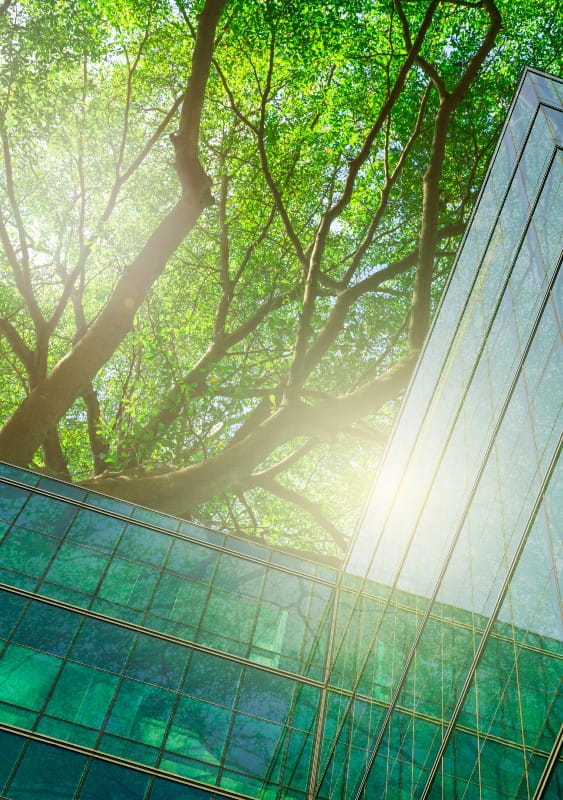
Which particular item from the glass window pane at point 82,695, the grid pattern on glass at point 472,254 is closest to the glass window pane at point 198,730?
the glass window pane at point 82,695

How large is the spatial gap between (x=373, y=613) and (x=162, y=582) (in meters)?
2.86

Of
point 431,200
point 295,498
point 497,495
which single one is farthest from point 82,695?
point 431,200

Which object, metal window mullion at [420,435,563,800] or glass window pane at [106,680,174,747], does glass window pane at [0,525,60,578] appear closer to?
glass window pane at [106,680,174,747]

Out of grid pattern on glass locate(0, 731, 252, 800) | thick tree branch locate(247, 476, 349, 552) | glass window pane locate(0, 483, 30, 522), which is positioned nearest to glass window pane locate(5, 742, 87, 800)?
grid pattern on glass locate(0, 731, 252, 800)

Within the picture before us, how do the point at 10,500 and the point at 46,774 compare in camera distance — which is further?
the point at 10,500

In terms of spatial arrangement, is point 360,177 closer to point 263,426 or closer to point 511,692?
point 263,426

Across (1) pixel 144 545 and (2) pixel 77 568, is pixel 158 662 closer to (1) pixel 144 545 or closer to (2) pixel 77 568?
(2) pixel 77 568

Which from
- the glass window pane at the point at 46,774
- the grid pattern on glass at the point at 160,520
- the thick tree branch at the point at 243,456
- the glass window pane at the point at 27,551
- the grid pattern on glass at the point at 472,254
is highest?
the grid pattern on glass at the point at 472,254

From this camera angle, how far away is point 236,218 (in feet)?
50.8

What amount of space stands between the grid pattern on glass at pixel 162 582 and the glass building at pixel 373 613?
3 centimetres

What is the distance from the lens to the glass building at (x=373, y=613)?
3480 mm

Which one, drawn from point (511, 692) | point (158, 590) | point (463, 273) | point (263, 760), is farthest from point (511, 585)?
point (463, 273)

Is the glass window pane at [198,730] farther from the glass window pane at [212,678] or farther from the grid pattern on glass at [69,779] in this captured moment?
the grid pattern on glass at [69,779]

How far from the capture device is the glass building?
3.48 m
